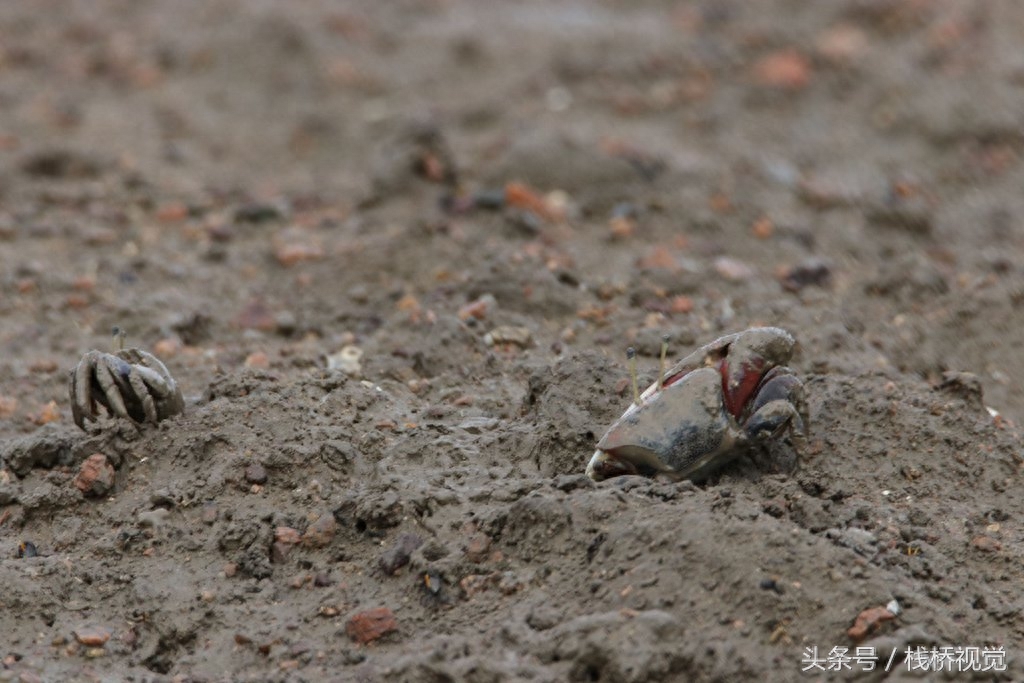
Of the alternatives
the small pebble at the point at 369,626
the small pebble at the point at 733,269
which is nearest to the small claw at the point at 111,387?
the small pebble at the point at 369,626

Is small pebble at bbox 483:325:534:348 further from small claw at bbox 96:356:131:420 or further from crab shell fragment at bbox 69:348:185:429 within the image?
small claw at bbox 96:356:131:420

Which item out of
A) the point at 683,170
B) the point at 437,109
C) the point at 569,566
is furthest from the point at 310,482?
the point at 437,109

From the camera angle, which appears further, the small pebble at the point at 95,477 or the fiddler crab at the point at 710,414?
the small pebble at the point at 95,477

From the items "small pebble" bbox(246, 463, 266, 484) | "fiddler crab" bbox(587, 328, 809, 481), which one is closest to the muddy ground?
"small pebble" bbox(246, 463, 266, 484)

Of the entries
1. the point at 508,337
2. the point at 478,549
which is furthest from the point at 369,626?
the point at 508,337

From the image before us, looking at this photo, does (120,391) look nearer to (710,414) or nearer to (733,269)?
(710,414)

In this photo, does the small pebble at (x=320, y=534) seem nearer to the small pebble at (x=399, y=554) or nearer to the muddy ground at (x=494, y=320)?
the muddy ground at (x=494, y=320)

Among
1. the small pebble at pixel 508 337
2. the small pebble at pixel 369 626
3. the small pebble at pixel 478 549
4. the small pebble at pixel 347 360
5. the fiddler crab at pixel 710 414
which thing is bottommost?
the small pebble at pixel 347 360

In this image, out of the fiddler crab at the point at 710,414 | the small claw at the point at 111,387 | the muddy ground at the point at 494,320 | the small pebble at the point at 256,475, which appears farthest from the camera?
the small claw at the point at 111,387
